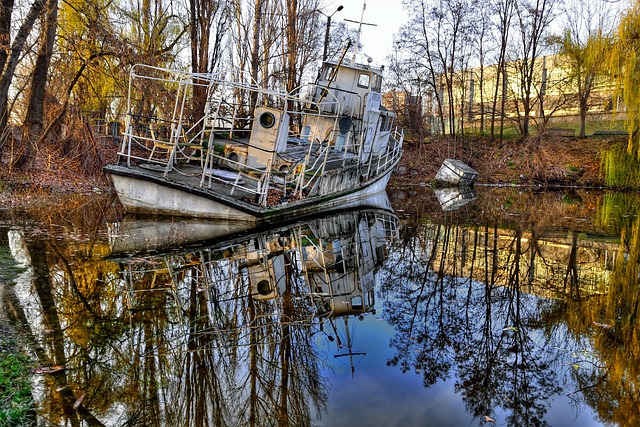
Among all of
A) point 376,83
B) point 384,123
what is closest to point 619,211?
point 384,123

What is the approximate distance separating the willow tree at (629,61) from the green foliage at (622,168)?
3.44 m

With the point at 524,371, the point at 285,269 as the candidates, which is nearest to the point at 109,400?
the point at 524,371

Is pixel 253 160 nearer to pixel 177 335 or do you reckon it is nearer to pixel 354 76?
pixel 354 76

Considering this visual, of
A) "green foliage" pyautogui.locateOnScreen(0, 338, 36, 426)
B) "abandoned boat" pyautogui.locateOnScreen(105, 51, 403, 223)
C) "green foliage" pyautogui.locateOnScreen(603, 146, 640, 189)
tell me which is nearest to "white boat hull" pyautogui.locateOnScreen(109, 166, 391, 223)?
"abandoned boat" pyautogui.locateOnScreen(105, 51, 403, 223)

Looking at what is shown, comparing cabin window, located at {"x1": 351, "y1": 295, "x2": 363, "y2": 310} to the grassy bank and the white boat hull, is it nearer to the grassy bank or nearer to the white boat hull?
the white boat hull

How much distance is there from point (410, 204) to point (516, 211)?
3807mm

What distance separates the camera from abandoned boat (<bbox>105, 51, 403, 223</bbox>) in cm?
1138

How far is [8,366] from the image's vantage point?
3.70 metres

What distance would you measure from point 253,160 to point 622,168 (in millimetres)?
19535

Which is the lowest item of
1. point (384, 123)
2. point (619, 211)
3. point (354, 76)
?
point (619, 211)

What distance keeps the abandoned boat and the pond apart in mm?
1614

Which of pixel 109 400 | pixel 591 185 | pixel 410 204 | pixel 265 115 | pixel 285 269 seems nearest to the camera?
pixel 109 400

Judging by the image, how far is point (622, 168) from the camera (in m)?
23.8

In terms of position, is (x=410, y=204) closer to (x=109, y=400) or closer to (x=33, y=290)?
(x=33, y=290)
